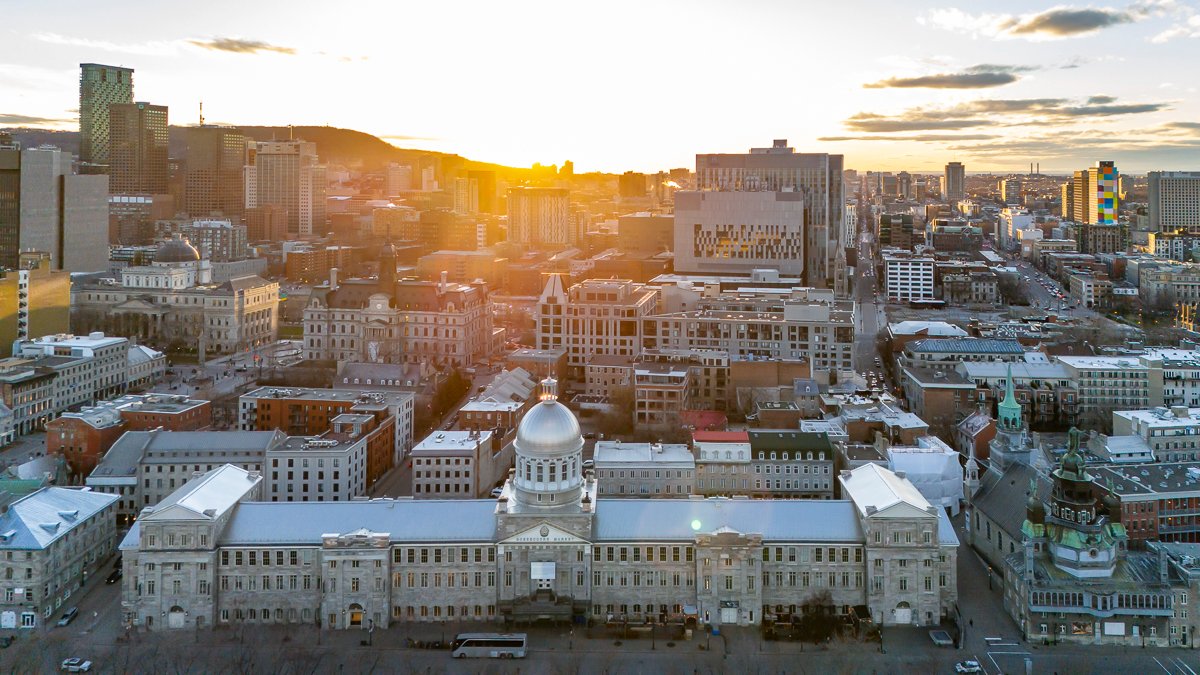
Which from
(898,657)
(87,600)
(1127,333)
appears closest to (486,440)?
(87,600)

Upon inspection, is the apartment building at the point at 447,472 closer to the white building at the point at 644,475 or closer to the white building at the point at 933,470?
the white building at the point at 644,475

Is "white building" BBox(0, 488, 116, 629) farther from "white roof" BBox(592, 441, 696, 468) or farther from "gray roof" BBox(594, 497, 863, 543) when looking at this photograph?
"white roof" BBox(592, 441, 696, 468)

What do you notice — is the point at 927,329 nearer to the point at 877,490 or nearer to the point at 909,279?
the point at 909,279

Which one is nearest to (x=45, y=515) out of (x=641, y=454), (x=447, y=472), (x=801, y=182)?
(x=447, y=472)

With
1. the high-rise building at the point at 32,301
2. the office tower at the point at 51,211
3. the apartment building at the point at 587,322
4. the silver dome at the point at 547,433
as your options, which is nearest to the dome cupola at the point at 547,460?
the silver dome at the point at 547,433

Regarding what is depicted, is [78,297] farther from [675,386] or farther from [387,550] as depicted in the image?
[387,550]
